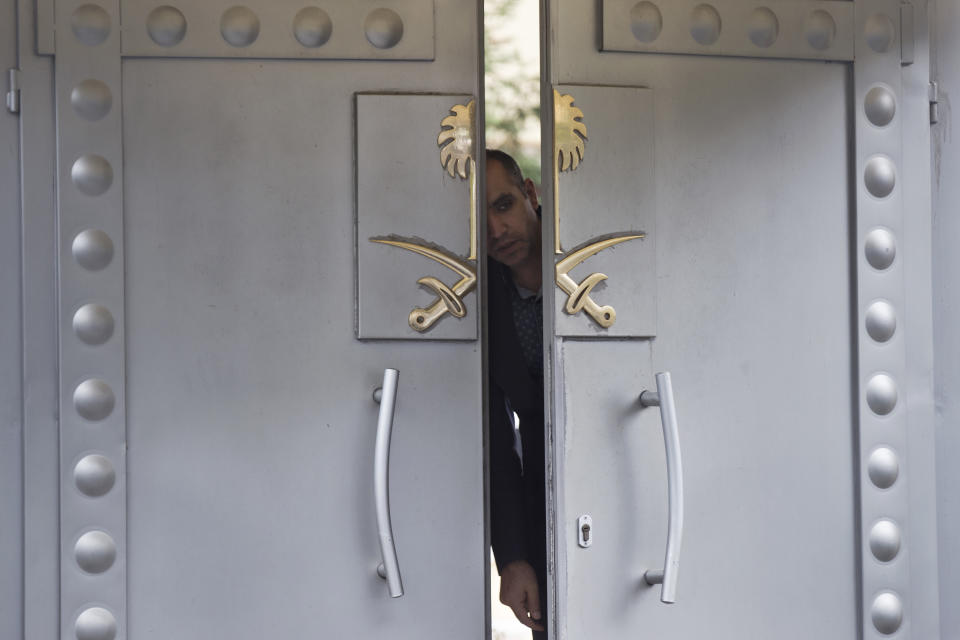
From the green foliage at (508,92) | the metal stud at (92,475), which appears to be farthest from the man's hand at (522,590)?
the green foliage at (508,92)

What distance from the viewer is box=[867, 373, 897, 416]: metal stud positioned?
179 cm

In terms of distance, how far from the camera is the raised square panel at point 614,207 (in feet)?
5.50

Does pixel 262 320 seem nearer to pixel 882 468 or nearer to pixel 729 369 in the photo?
pixel 729 369

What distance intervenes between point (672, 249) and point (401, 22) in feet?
1.79

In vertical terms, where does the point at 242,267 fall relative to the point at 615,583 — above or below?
above

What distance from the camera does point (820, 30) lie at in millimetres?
1799

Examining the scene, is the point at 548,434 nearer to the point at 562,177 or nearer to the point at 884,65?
the point at 562,177

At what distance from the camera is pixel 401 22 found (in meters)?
1.70

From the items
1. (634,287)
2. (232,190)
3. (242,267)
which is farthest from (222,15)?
(634,287)

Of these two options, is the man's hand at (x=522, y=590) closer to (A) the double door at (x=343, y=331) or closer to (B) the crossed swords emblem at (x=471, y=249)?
(A) the double door at (x=343, y=331)

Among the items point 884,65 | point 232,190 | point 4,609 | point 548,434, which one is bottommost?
point 4,609

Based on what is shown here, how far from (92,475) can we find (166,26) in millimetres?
683

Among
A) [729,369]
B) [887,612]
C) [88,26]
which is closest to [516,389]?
[729,369]

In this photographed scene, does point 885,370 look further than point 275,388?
Yes
